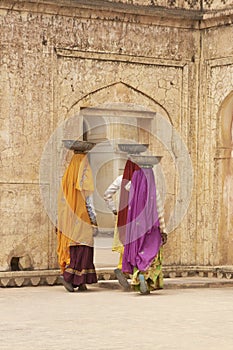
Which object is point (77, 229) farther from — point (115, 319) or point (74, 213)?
point (115, 319)

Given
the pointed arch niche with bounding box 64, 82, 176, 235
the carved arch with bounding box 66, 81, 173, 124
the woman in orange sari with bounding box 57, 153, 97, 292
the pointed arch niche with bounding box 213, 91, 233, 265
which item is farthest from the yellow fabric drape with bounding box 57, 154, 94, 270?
the pointed arch niche with bounding box 213, 91, 233, 265

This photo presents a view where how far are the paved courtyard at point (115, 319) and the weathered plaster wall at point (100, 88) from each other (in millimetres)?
946

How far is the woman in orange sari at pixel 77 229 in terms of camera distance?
1074 centimetres

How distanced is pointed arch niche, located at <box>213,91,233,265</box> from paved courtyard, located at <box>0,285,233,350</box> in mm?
1263

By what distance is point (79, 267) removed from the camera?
35.3ft

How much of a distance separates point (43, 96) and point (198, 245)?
2724 millimetres

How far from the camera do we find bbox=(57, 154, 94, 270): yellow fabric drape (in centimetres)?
1078

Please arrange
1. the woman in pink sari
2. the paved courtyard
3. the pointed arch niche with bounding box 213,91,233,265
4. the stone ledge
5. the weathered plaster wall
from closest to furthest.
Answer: the paved courtyard, the woman in pink sari, the stone ledge, the weathered plaster wall, the pointed arch niche with bounding box 213,91,233,265

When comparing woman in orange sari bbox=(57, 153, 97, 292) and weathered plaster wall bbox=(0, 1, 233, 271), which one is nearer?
woman in orange sari bbox=(57, 153, 97, 292)

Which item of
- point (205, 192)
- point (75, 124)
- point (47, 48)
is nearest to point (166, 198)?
point (205, 192)

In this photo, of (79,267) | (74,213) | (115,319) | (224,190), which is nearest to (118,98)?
(224,190)

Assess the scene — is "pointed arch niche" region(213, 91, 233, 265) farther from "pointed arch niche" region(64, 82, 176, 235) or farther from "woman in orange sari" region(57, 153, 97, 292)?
"woman in orange sari" region(57, 153, 97, 292)

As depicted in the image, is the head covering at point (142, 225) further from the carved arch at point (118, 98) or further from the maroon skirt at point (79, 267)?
the carved arch at point (118, 98)

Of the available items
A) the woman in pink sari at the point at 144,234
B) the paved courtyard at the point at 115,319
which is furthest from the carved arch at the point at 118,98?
the paved courtyard at the point at 115,319
